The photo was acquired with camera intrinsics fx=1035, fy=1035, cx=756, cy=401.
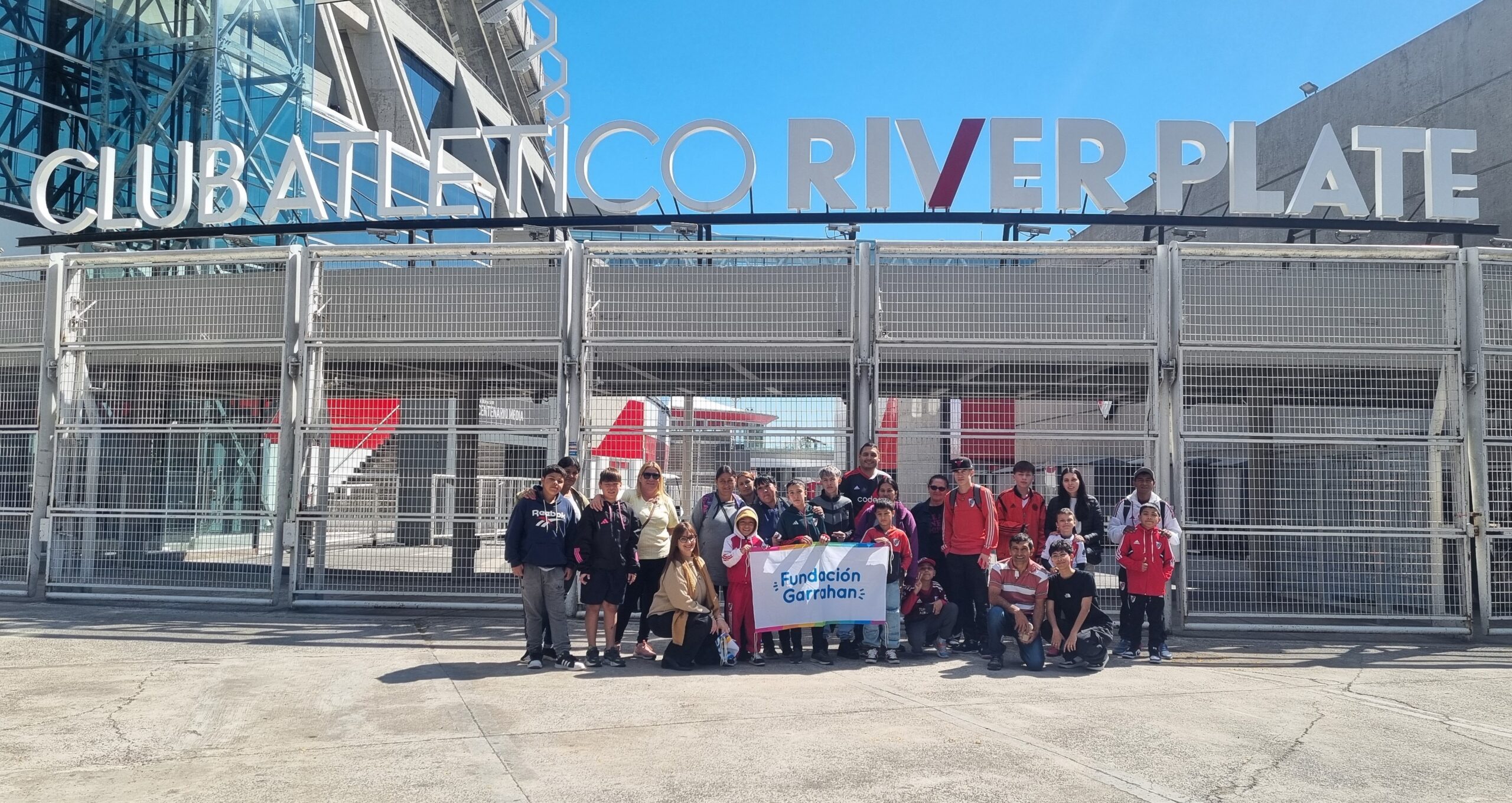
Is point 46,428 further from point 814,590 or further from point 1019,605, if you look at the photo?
point 1019,605

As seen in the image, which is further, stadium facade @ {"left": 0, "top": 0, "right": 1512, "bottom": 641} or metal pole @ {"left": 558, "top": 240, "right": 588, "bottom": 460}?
metal pole @ {"left": 558, "top": 240, "right": 588, "bottom": 460}

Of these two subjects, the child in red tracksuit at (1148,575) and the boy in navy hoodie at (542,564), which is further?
the child in red tracksuit at (1148,575)

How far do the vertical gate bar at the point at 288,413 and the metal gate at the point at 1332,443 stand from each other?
30.7 feet

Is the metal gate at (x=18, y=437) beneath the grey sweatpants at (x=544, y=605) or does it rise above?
above

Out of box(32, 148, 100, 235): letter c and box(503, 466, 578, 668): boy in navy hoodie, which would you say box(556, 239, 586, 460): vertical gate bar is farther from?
box(32, 148, 100, 235): letter c

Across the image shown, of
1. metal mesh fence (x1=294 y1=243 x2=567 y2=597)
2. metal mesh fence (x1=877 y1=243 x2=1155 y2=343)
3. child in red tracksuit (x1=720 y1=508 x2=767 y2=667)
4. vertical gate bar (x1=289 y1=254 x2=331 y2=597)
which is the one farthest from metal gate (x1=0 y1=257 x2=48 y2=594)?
metal mesh fence (x1=877 y1=243 x2=1155 y2=343)

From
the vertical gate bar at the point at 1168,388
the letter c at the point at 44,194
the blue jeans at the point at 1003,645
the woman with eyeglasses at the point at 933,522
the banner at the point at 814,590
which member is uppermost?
the letter c at the point at 44,194

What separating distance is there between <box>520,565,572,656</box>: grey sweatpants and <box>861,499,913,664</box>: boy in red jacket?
259cm

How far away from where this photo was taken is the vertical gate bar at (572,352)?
10812mm

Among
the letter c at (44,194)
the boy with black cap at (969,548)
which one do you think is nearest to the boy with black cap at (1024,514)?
the boy with black cap at (969,548)

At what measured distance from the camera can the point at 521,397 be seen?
1377cm

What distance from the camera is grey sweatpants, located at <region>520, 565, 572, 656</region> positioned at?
28.1 ft

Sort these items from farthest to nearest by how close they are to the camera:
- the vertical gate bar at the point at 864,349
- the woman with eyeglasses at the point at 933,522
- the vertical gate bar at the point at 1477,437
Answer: the vertical gate bar at the point at 864,349 → the vertical gate bar at the point at 1477,437 → the woman with eyeglasses at the point at 933,522

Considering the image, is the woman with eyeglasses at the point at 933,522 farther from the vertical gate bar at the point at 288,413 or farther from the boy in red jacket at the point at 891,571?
the vertical gate bar at the point at 288,413
